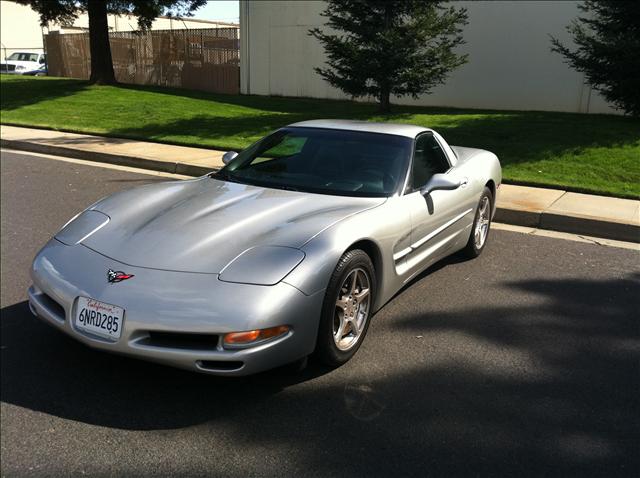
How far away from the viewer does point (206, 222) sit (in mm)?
3611

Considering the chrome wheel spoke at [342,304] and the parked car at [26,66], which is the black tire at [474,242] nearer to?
the chrome wheel spoke at [342,304]

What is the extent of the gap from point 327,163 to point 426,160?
87cm

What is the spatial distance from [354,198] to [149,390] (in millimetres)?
1772

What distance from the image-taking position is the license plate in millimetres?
3002

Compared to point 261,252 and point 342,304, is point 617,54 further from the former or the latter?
point 261,252

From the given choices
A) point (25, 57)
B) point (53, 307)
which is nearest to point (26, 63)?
point (25, 57)

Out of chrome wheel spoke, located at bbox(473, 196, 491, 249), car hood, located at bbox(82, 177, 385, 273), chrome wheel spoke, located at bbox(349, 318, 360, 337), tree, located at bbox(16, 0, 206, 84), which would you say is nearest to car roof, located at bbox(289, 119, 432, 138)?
car hood, located at bbox(82, 177, 385, 273)

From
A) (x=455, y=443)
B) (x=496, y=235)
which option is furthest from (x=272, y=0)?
(x=455, y=443)

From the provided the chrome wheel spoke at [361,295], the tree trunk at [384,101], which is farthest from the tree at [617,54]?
the chrome wheel spoke at [361,295]

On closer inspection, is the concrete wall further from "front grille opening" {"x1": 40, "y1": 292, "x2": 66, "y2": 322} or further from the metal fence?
"front grille opening" {"x1": 40, "y1": 292, "x2": 66, "y2": 322}

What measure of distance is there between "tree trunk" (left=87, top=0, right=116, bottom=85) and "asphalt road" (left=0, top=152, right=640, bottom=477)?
16.6 m

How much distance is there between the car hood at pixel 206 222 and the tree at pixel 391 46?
9.77 meters

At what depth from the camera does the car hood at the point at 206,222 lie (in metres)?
3.27

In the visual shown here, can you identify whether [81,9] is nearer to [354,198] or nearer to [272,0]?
[272,0]
